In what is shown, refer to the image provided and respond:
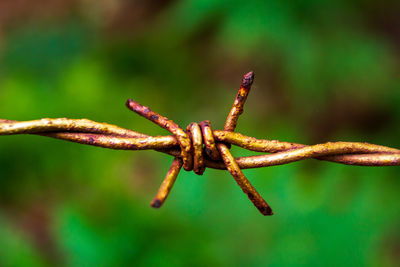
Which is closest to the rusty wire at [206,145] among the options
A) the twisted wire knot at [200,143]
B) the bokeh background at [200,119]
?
the twisted wire knot at [200,143]

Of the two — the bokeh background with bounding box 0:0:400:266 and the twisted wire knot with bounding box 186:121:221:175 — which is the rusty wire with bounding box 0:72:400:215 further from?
the bokeh background with bounding box 0:0:400:266

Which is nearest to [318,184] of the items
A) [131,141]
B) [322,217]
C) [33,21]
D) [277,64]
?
[322,217]

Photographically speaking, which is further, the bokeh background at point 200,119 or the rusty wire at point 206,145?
the bokeh background at point 200,119

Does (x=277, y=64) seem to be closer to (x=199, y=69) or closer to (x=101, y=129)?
(x=199, y=69)

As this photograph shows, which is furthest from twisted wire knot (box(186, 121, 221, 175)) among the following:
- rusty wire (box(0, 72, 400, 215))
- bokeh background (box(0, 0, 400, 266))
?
bokeh background (box(0, 0, 400, 266))

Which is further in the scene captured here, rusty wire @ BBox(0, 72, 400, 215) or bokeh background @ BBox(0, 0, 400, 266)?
bokeh background @ BBox(0, 0, 400, 266)

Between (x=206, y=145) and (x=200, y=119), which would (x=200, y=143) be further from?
(x=200, y=119)

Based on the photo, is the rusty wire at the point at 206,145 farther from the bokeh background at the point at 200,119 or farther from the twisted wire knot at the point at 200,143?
the bokeh background at the point at 200,119

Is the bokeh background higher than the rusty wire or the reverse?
higher
